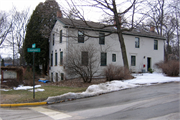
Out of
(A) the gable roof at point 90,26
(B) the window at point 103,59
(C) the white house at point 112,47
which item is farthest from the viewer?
(B) the window at point 103,59

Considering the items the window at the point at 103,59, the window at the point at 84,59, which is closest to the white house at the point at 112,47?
the window at the point at 103,59

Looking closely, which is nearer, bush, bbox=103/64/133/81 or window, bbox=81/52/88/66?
bush, bbox=103/64/133/81

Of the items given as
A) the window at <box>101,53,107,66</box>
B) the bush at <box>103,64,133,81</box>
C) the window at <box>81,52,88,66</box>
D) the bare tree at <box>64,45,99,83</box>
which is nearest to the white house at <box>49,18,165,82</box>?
the window at <box>101,53,107,66</box>

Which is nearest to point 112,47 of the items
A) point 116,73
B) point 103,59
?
point 103,59

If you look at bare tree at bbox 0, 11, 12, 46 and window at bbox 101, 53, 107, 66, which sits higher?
bare tree at bbox 0, 11, 12, 46

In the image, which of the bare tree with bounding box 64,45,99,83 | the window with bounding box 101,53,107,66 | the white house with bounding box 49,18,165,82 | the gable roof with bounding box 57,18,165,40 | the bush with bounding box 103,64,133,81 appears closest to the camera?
the bush with bounding box 103,64,133,81

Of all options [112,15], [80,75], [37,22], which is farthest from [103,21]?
[37,22]

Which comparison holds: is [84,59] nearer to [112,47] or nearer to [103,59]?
[103,59]

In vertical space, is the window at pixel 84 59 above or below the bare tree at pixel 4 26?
below

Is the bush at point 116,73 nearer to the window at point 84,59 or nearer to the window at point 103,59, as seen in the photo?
the window at point 84,59

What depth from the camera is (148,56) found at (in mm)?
25812

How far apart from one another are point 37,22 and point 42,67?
7344 millimetres

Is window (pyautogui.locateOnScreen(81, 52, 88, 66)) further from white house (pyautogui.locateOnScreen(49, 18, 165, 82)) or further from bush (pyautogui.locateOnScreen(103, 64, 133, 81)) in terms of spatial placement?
white house (pyautogui.locateOnScreen(49, 18, 165, 82))

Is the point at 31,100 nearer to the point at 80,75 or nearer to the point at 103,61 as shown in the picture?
the point at 80,75
